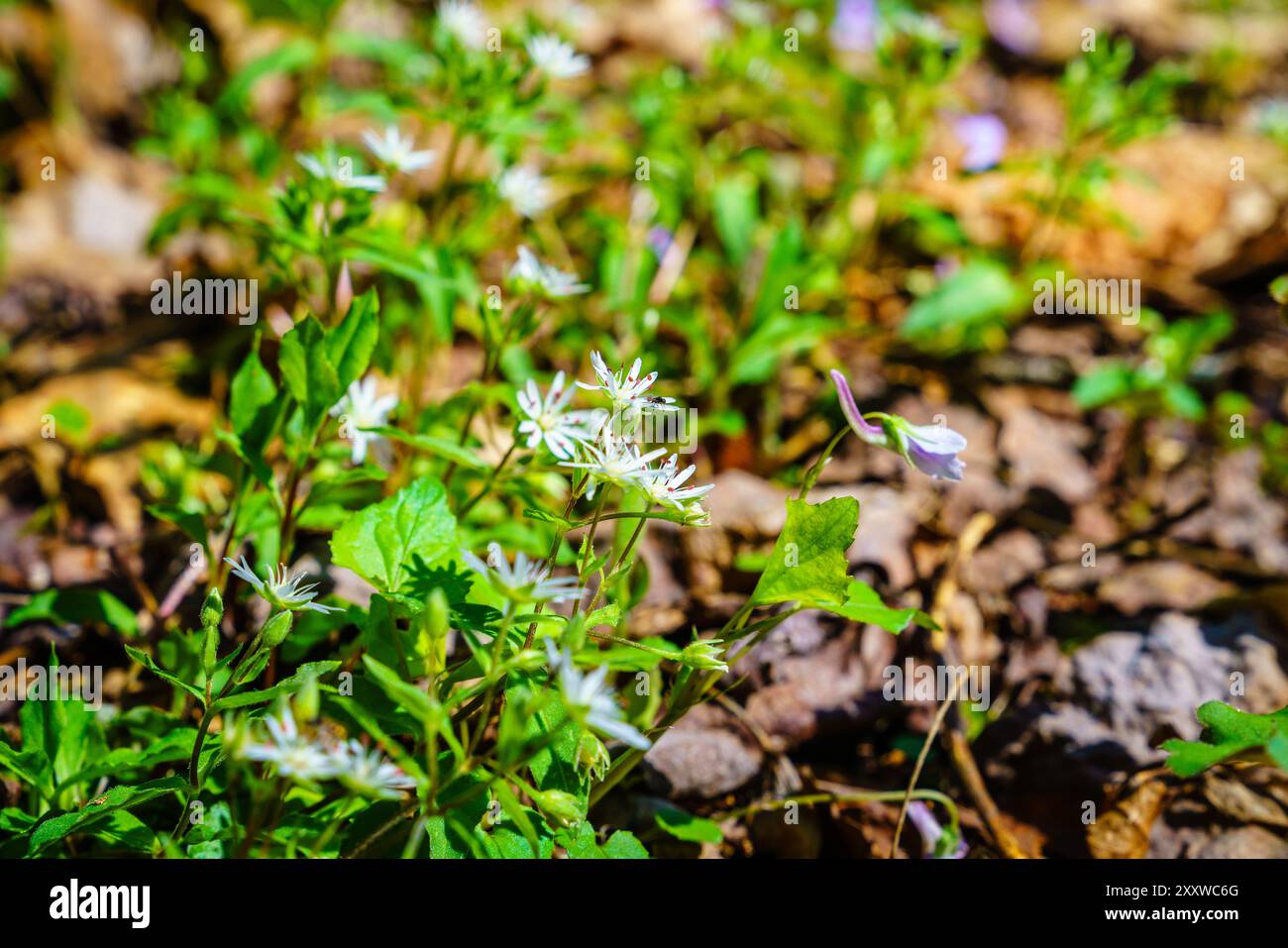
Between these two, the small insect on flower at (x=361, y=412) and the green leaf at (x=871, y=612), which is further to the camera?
the small insect on flower at (x=361, y=412)

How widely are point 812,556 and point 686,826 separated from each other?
568mm

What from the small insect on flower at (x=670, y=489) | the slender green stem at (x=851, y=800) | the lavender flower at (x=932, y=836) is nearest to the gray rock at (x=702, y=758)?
the slender green stem at (x=851, y=800)

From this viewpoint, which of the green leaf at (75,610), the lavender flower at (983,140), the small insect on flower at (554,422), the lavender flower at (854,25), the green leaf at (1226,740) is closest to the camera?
the green leaf at (1226,740)

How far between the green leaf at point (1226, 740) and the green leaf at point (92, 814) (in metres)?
1.43

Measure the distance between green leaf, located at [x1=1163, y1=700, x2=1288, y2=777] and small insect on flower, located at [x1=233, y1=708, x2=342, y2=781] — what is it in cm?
116

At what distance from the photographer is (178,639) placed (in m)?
1.79

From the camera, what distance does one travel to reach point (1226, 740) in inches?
57.4

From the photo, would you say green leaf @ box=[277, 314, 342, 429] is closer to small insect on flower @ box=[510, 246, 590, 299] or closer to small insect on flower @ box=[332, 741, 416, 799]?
small insect on flower @ box=[510, 246, 590, 299]

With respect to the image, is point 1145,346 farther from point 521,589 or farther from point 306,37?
point 306,37

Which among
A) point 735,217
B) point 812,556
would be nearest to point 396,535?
point 812,556

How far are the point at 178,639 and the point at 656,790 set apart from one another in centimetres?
94

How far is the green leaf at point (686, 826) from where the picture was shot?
5.40ft

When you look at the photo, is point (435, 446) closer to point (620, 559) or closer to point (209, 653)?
point (620, 559)

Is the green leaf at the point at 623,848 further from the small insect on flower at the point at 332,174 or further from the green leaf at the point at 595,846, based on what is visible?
the small insect on flower at the point at 332,174
